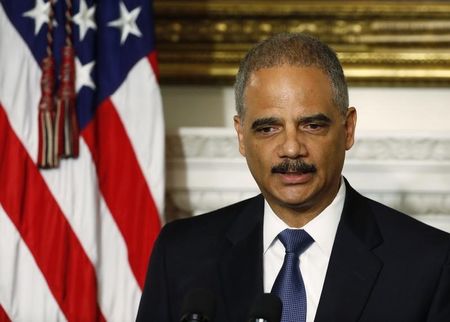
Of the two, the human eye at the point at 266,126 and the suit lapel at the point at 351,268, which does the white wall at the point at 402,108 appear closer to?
the suit lapel at the point at 351,268

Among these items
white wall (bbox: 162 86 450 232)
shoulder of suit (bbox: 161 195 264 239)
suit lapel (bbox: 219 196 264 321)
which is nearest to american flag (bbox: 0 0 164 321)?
white wall (bbox: 162 86 450 232)

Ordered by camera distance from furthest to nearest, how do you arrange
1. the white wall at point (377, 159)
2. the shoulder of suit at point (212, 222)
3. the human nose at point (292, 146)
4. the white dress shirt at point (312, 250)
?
the white wall at point (377, 159)
the shoulder of suit at point (212, 222)
the white dress shirt at point (312, 250)
the human nose at point (292, 146)

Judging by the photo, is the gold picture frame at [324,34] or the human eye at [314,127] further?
the gold picture frame at [324,34]

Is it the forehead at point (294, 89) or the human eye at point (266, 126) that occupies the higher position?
the forehead at point (294, 89)

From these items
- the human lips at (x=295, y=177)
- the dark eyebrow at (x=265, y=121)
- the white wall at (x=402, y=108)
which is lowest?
the human lips at (x=295, y=177)

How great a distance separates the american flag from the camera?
8.70ft

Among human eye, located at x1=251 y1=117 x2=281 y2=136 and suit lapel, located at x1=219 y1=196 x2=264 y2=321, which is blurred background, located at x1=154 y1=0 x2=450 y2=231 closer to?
suit lapel, located at x1=219 y1=196 x2=264 y2=321

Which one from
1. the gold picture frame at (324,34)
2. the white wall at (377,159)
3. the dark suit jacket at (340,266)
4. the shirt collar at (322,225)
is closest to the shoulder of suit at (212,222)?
the dark suit jacket at (340,266)

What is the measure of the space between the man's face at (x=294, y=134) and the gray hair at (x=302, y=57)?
13 millimetres

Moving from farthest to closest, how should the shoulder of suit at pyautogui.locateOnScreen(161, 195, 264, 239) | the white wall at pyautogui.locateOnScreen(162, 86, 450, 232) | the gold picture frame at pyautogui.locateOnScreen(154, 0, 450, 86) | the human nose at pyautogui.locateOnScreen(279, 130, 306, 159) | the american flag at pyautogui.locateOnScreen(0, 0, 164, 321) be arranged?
the gold picture frame at pyautogui.locateOnScreen(154, 0, 450, 86) < the white wall at pyautogui.locateOnScreen(162, 86, 450, 232) < the american flag at pyautogui.locateOnScreen(0, 0, 164, 321) < the shoulder of suit at pyautogui.locateOnScreen(161, 195, 264, 239) < the human nose at pyautogui.locateOnScreen(279, 130, 306, 159)

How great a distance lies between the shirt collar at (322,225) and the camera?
6.23 feet

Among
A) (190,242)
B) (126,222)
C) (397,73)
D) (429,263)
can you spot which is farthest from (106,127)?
(429,263)

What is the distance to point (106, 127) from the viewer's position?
2.72 m

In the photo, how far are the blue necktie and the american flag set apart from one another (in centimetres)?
89
